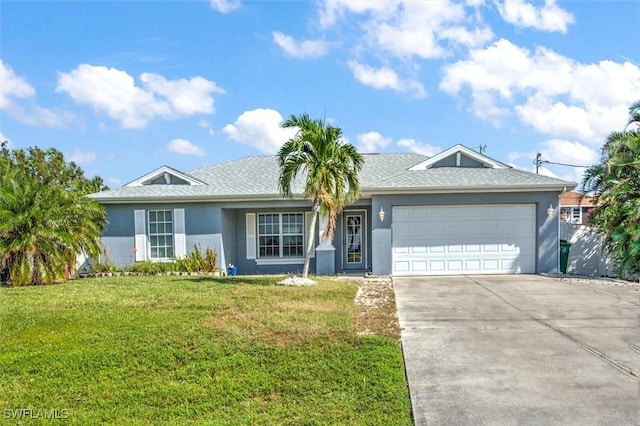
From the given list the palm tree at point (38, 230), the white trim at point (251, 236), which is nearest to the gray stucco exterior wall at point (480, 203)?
the white trim at point (251, 236)

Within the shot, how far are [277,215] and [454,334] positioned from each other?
10116 millimetres

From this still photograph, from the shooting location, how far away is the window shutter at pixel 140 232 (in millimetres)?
14492

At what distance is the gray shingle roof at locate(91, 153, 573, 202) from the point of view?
1345cm

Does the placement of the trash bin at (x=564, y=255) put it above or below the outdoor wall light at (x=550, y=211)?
below

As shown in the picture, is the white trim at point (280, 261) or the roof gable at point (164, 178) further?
the white trim at point (280, 261)

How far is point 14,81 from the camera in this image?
1068cm

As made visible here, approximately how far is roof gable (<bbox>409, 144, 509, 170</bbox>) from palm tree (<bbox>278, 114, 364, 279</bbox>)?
515cm

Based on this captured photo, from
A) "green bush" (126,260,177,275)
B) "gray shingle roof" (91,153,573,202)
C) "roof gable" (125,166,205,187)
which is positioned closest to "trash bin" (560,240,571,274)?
"gray shingle roof" (91,153,573,202)

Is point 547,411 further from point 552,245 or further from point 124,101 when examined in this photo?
point 124,101

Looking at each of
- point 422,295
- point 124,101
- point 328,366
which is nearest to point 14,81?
point 124,101

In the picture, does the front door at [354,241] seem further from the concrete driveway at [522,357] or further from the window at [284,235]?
the concrete driveway at [522,357]

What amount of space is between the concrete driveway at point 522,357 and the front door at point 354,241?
601 cm

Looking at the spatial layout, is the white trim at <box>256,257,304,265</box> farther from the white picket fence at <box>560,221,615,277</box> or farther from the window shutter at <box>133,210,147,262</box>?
the white picket fence at <box>560,221,615,277</box>

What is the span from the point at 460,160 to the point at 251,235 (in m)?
8.44
